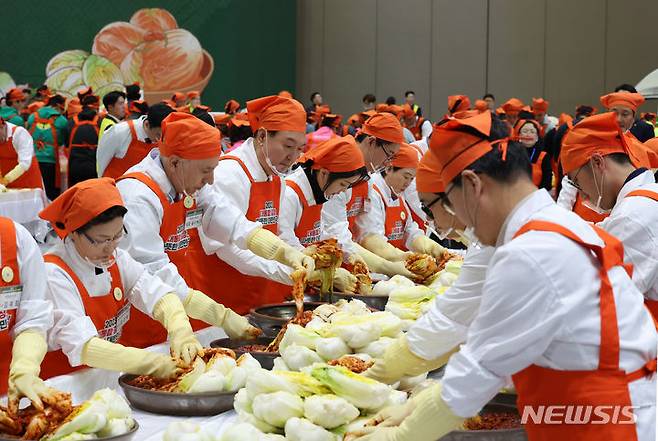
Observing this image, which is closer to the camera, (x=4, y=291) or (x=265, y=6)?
(x=4, y=291)

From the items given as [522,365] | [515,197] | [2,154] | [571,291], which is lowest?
[2,154]

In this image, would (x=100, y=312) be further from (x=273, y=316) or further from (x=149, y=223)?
(x=273, y=316)

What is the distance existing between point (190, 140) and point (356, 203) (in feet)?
4.99

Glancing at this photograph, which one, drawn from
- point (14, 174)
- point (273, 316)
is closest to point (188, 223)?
point (273, 316)

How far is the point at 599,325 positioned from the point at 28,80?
1429 centimetres

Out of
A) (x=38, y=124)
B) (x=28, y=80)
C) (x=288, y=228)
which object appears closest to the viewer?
(x=288, y=228)

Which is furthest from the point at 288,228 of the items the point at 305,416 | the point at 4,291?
the point at 305,416

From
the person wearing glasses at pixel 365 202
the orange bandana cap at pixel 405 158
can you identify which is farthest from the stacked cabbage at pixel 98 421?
the orange bandana cap at pixel 405 158

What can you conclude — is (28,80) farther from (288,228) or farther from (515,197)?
(515,197)

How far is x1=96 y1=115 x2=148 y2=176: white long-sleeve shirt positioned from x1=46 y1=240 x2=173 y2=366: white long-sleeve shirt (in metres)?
3.17

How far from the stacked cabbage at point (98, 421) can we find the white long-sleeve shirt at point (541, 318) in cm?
82

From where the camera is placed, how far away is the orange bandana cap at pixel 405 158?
4604 millimetres

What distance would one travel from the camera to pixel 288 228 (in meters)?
3.71

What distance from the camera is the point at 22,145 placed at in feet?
24.5
